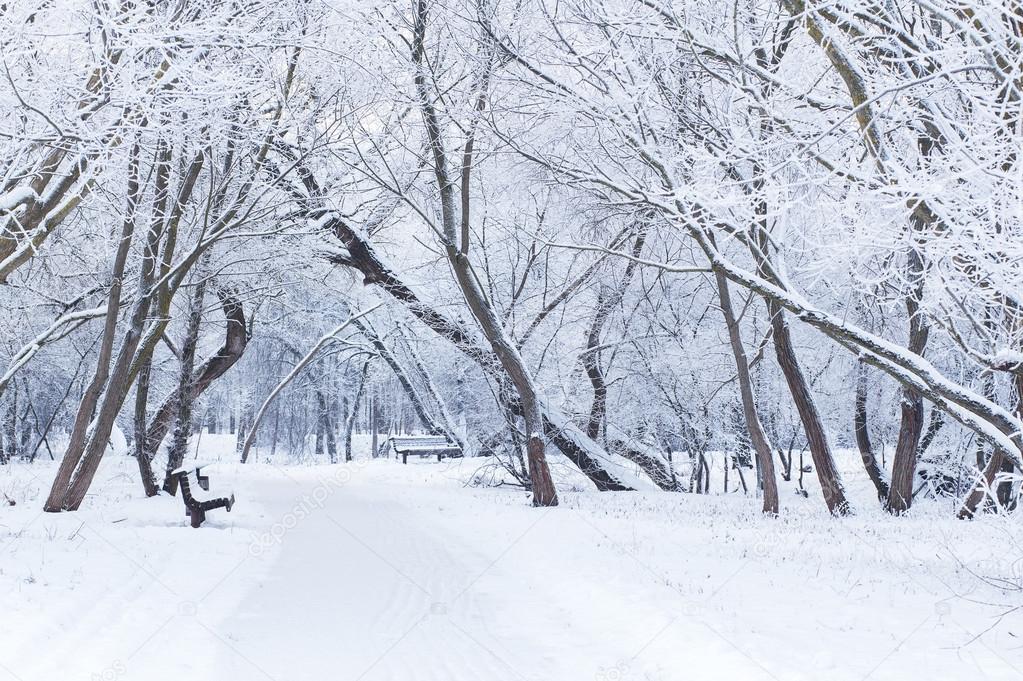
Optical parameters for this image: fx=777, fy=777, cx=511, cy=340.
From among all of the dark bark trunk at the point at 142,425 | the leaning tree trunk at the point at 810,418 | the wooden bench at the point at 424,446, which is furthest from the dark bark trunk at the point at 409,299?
the wooden bench at the point at 424,446

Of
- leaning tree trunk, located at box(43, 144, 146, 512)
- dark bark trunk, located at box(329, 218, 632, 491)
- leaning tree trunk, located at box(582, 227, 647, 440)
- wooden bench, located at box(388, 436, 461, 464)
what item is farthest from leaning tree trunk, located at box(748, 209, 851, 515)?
wooden bench, located at box(388, 436, 461, 464)

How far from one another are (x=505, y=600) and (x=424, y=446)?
86.5 feet

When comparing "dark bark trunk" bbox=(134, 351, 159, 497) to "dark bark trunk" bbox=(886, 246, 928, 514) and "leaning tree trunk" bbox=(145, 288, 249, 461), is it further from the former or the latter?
"dark bark trunk" bbox=(886, 246, 928, 514)

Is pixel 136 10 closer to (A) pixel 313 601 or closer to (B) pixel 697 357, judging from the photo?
(A) pixel 313 601

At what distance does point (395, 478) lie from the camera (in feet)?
77.7

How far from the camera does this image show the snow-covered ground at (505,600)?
5.03m

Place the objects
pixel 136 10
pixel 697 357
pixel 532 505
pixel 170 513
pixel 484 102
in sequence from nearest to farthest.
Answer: pixel 136 10, pixel 484 102, pixel 170 513, pixel 532 505, pixel 697 357

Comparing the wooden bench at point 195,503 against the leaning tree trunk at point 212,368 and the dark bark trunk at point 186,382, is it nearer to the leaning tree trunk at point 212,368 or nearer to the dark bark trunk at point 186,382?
the leaning tree trunk at point 212,368

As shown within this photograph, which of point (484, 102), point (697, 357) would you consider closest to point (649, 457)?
point (697, 357)

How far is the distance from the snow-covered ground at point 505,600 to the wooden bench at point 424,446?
19.6 metres

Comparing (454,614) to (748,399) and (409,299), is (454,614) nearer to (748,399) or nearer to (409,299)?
(748,399)

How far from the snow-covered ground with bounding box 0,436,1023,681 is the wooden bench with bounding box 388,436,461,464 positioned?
1963cm

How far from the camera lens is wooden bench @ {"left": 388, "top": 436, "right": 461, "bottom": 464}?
31.8m

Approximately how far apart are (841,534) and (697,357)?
32.4 feet
